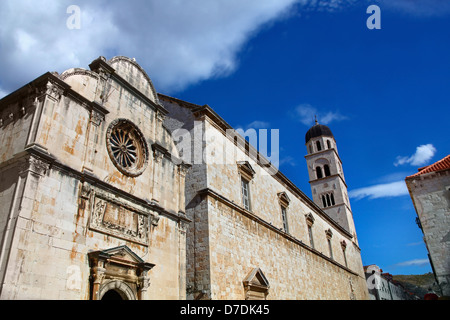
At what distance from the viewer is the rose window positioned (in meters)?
9.84

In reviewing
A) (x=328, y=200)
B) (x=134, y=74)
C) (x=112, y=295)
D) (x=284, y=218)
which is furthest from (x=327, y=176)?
(x=112, y=295)

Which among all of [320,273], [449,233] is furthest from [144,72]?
[449,233]

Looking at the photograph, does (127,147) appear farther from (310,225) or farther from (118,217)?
(310,225)

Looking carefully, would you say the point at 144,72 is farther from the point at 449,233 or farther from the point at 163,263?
the point at 449,233

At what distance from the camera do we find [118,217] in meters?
9.17

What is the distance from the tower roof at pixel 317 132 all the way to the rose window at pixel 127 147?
32.4 meters

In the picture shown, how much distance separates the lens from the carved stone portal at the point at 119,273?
26.0ft

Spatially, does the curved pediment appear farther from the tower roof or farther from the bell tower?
the tower roof

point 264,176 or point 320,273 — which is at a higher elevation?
point 264,176

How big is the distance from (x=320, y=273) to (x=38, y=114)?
2005 cm

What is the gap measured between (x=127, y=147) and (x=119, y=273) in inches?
149

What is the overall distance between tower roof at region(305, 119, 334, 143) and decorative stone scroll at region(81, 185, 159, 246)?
1297 inches

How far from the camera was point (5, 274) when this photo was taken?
20.7 ft

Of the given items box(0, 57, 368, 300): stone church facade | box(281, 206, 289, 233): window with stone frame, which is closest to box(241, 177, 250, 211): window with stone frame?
box(0, 57, 368, 300): stone church facade
